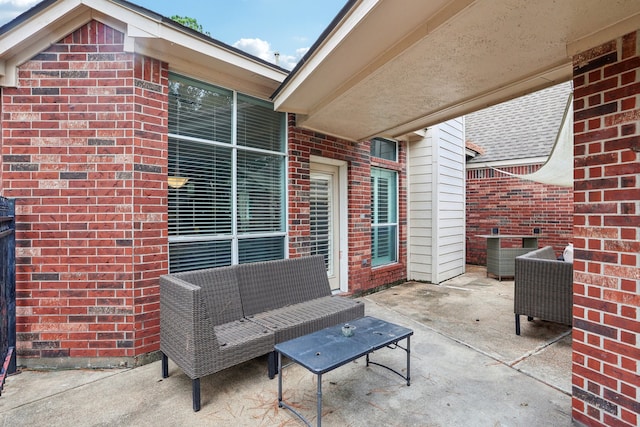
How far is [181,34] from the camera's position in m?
3.03

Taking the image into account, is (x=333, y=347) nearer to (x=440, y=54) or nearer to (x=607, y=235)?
(x=607, y=235)

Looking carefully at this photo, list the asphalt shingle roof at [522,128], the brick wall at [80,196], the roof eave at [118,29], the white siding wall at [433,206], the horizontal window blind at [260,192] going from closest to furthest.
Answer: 1. the roof eave at [118,29]
2. the brick wall at [80,196]
3. the horizontal window blind at [260,192]
4. the white siding wall at [433,206]
5. the asphalt shingle roof at [522,128]

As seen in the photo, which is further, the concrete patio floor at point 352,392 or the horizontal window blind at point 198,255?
the horizontal window blind at point 198,255

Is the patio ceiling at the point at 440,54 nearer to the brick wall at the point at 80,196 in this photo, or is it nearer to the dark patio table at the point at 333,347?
the brick wall at the point at 80,196

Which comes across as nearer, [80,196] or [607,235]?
[607,235]

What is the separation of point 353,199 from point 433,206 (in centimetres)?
214

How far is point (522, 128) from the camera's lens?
916 cm

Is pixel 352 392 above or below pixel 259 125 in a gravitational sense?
below

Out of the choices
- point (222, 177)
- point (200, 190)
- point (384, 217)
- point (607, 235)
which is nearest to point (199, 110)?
point (222, 177)

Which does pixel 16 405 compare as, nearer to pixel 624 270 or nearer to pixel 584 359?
pixel 584 359

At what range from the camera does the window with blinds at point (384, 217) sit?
6.17 meters

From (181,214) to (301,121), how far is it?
206cm

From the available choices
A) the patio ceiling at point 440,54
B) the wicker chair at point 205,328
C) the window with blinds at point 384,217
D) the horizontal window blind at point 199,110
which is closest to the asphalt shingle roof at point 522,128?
the window with blinds at point 384,217

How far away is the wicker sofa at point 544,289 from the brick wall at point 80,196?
427cm
